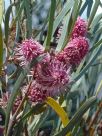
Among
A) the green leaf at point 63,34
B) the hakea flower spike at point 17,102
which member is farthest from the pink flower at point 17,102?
the green leaf at point 63,34

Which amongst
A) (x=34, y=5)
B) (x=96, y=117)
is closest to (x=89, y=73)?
(x=96, y=117)

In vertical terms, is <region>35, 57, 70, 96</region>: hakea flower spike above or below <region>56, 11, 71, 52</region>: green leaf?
below

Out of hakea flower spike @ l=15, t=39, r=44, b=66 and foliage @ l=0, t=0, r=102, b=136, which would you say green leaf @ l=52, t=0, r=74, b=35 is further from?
hakea flower spike @ l=15, t=39, r=44, b=66

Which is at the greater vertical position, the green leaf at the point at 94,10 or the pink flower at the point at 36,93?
the green leaf at the point at 94,10

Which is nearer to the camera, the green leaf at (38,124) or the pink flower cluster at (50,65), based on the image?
the pink flower cluster at (50,65)

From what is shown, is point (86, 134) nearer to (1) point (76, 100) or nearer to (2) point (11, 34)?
(1) point (76, 100)

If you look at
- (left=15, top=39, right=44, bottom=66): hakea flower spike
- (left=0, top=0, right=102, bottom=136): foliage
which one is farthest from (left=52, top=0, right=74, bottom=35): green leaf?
(left=15, top=39, right=44, bottom=66): hakea flower spike

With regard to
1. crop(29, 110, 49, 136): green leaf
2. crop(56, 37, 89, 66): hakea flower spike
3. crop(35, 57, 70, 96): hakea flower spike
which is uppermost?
crop(56, 37, 89, 66): hakea flower spike

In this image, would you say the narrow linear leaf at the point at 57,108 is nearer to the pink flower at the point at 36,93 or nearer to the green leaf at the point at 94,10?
the pink flower at the point at 36,93
